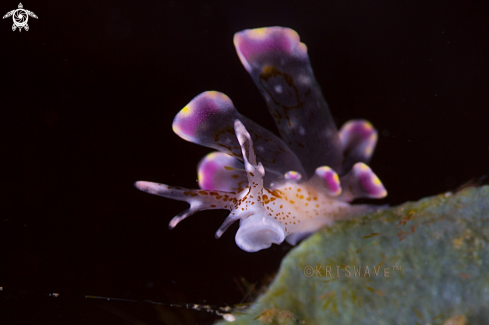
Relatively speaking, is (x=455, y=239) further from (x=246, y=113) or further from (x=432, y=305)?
(x=246, y=113)

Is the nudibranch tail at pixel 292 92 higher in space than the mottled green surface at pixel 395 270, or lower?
higher

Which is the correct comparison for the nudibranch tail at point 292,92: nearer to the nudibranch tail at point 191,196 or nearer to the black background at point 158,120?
the black background at point 158,120

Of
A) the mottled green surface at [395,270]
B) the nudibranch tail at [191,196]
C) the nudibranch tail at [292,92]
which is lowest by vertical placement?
the mottled green surface at [395,270]

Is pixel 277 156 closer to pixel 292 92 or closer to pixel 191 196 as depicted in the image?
pixel 292 92

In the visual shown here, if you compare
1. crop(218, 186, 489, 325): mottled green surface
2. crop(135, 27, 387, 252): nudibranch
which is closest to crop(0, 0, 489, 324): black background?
crop(135, 27, 387, 252): nudibranch

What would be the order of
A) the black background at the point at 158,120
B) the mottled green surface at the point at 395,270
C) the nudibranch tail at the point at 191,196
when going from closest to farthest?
1. the mottled green surface at the point at 395,270
2. the nudibranch tail at the point at 191,196
3. the black background at the point at 158,120

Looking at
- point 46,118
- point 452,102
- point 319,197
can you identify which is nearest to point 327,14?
point 452,102

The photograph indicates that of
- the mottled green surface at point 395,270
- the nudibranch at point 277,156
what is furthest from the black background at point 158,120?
the mottled green surface at point 395,270

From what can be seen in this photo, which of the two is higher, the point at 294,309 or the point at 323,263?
the point at 323,263
